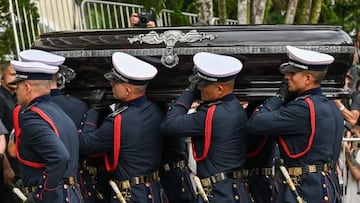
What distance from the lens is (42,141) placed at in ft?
16.6

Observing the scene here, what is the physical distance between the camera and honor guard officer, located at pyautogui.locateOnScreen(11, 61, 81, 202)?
5.07 meters

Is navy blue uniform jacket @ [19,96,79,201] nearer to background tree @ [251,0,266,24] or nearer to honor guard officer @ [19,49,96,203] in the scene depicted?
honor guard officer @ [19,49,96,203]

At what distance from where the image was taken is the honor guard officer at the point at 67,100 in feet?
19.2

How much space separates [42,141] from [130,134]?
890mm

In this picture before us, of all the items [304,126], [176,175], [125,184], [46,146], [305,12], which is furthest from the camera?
[305,12]

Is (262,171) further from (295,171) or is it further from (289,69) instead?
(289,69)

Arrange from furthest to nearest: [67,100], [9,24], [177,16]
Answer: [177,16]
[9,24]
[67,100]

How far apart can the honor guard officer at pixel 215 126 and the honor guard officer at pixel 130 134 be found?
7.1 inches

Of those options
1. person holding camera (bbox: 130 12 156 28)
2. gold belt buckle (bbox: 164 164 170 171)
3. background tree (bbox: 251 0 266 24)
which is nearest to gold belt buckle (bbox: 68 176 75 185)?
gold belt buckle (bbox: 164 164 170 171)

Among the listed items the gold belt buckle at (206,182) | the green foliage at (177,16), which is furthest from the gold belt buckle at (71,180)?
the green foliage at (177,16)

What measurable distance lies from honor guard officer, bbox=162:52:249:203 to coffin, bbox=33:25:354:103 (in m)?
0.31

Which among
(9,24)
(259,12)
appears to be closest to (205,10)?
(259,12)

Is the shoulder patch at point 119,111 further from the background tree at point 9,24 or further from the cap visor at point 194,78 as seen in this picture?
the background tree at point 9,24

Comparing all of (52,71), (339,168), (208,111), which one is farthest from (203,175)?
(339,168)
